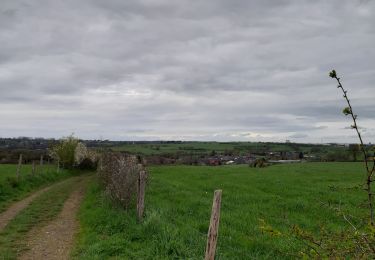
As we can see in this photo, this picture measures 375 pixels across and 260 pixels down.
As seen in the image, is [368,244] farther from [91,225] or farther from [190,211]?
[190,211]

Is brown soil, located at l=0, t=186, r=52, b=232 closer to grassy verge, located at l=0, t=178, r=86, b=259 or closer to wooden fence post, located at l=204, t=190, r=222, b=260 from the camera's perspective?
grassy verge, located at l=0, t=178, r=86, b=259

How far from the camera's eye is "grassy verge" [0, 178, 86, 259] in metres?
10.7

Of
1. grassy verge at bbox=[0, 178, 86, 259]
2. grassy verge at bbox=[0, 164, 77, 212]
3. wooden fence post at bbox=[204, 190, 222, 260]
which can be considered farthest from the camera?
grassy verge at bbox=[0, 164, 77, 212]

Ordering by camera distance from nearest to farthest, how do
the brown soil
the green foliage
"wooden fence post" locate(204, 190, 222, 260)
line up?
1. "wooden fence post" locate(204, 190, 222, 260)
2. the brown soil
3. the green foliage

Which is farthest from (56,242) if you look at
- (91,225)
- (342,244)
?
(342,244)

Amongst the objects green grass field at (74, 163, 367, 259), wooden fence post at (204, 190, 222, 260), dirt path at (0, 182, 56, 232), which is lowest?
dirt path at (0, 182, 56, 232)

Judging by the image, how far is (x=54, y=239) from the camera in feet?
39.3

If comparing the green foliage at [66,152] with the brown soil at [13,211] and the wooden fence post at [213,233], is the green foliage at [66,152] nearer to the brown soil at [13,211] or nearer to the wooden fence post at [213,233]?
the brown soil at [13,211]

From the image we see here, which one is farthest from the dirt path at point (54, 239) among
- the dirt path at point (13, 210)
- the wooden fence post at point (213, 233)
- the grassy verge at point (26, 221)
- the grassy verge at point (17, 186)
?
the wooden fence post at point (213, 233)

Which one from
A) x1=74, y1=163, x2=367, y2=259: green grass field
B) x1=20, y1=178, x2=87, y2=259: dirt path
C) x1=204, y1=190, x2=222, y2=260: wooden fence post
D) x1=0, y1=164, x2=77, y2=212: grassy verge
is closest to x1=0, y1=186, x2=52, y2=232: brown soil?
x1=0, y1=164, x2=77, y2=212: grassy verge

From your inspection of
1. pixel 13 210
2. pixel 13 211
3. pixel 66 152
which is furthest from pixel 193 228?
pixel 66 152

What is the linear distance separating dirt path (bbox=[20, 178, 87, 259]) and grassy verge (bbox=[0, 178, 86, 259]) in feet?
0.91

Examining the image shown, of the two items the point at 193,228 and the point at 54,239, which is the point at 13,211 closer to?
the point at 54,239

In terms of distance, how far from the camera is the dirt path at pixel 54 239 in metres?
10.4
